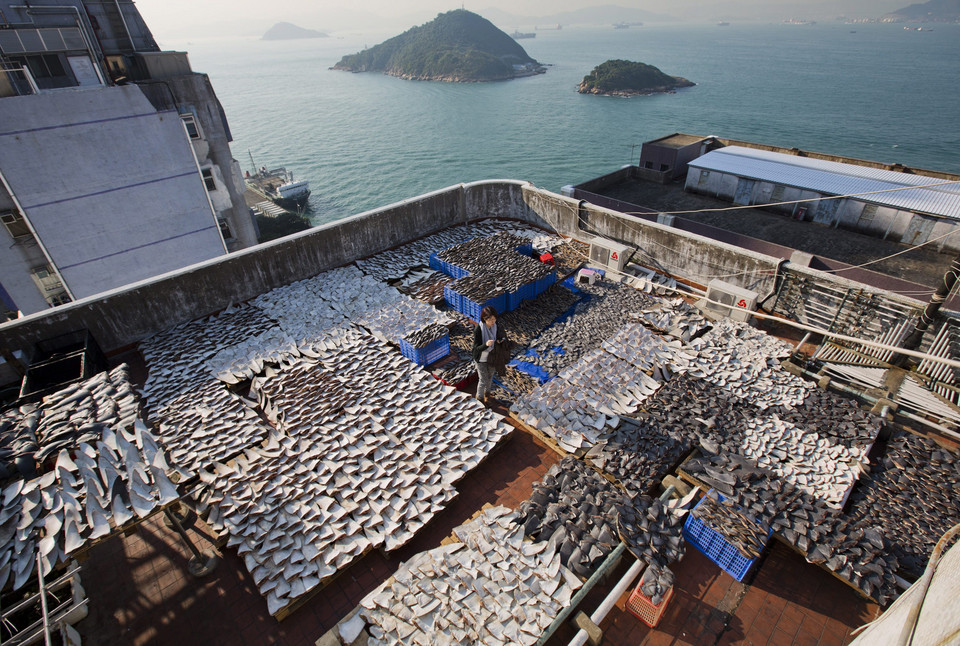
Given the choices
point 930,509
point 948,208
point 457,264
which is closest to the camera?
point 930,509

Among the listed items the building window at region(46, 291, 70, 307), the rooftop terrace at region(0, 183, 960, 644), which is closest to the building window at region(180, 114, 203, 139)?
the building window at region(46, 291, 70, 307)

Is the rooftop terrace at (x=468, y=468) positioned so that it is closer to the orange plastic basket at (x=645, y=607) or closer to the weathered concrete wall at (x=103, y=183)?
the orange plastic basket at (x=645, y=607)

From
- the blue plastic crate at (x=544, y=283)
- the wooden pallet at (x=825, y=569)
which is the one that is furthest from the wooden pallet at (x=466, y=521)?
the blue plastic crate at (x=544, y=283)

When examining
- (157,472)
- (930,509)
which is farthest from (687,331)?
(157,472)

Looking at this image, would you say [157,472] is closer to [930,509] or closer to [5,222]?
[930,509]

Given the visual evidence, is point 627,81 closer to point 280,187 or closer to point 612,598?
point 280,187

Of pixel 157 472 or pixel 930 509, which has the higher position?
pixel 157 472
